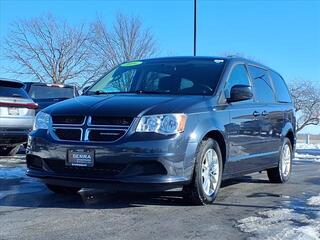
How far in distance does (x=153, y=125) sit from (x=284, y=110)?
383cm

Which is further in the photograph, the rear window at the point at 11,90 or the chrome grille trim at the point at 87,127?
the rear window at the point at 11,90

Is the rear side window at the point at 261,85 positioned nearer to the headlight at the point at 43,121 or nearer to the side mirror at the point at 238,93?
the side mirror at the point at 238,93

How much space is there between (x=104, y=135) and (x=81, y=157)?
12.8 inches

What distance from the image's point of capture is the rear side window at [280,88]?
8.91 meters

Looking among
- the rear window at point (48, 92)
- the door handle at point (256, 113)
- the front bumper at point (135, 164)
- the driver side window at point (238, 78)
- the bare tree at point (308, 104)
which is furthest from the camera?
the bare tree at point (308, 104)

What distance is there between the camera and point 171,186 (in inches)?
221

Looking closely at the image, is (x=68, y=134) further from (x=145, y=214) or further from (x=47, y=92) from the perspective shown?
(x=47, y=92)

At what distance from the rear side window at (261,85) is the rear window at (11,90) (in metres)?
5.22

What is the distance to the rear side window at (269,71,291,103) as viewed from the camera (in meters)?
8.91

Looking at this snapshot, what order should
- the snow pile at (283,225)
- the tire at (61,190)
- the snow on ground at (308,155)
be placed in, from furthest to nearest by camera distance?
the snow on ground at (308,155) < the tire at (61,190) < the snow pile at (283,225)

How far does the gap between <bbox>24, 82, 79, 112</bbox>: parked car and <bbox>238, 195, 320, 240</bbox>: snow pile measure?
29.6ft

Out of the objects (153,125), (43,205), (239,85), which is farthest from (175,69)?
(43,205)

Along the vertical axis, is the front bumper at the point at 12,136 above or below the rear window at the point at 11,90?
below

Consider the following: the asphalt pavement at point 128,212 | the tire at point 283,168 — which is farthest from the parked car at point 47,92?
the tire at point 283,168
